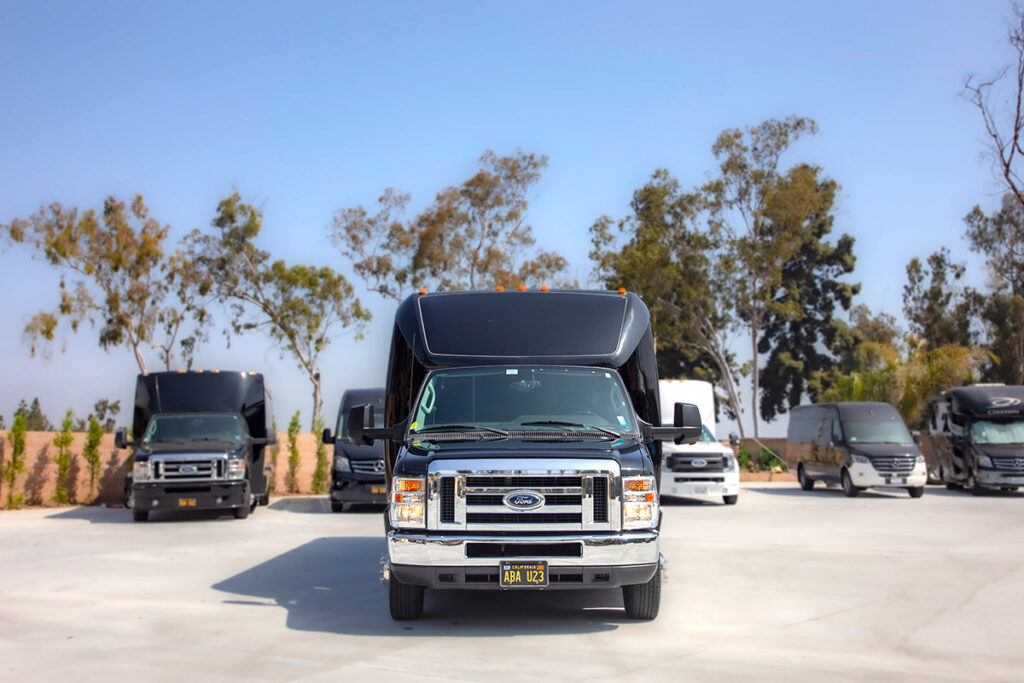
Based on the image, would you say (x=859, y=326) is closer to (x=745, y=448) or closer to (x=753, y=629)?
(x=745, y=448)

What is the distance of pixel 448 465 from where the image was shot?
25.5 feet

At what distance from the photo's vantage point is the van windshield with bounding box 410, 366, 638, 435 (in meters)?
8.76

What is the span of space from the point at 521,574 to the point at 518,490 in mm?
626

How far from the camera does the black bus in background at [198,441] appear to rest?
17.8m

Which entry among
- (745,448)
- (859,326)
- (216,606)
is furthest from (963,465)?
(859,326)

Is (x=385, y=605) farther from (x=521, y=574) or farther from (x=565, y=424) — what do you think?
(x=565, y=424)

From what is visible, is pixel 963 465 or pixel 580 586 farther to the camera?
pixel 963 465

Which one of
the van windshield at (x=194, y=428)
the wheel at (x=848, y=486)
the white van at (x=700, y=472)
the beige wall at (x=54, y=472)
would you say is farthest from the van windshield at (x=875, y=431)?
the beige wall at (x=54, y=472)

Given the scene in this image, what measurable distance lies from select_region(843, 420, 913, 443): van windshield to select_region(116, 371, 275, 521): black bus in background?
553 inches

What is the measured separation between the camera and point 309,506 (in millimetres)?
22750

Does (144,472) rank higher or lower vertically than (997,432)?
lower

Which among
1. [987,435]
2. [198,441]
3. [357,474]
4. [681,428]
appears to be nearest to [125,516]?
[198,441]

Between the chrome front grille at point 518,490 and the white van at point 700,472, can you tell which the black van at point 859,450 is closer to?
the white van at point 700,472

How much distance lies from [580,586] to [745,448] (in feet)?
94.7
